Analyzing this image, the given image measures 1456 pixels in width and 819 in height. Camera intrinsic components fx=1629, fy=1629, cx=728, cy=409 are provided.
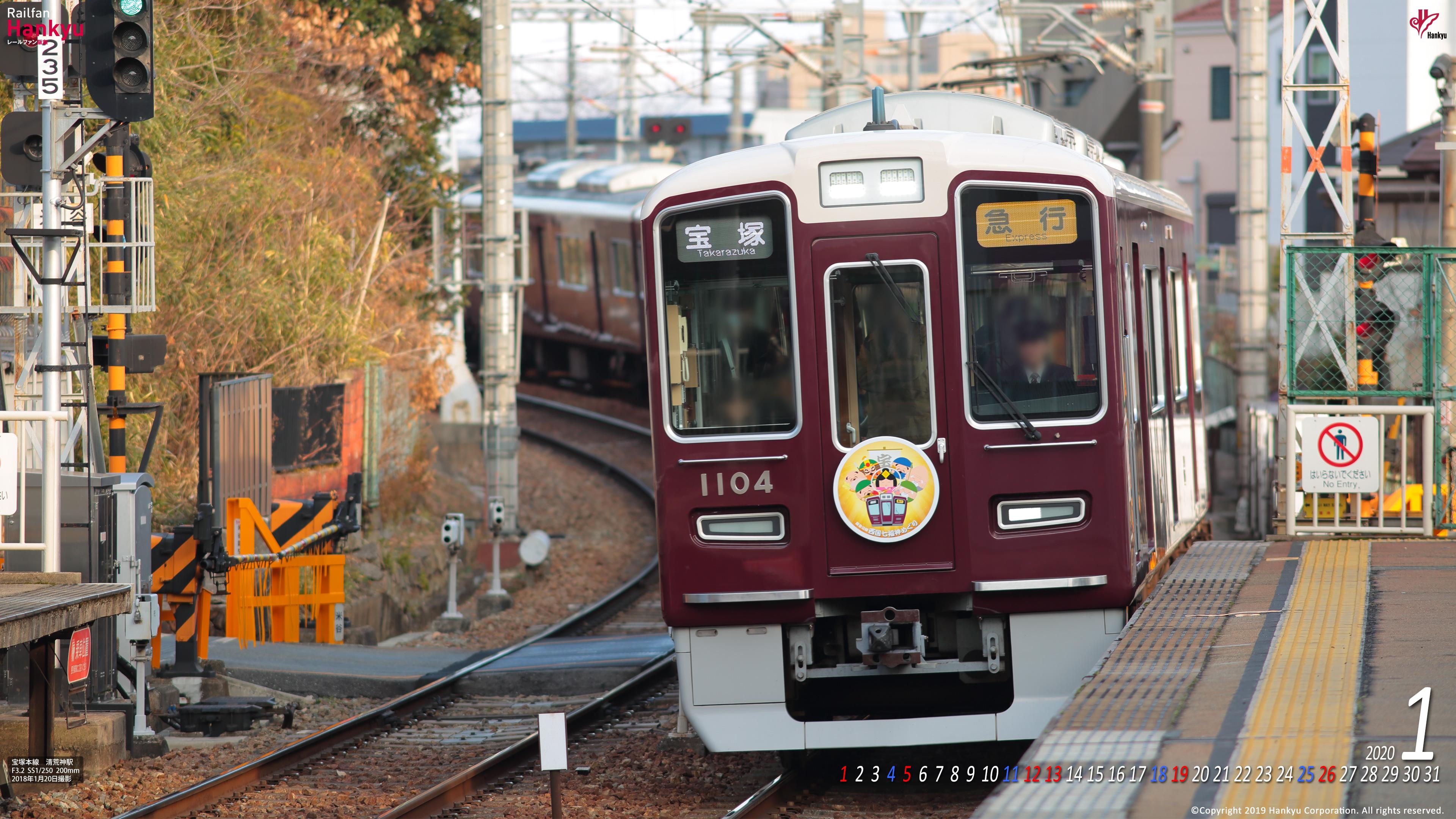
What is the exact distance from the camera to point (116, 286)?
10484 millimetres

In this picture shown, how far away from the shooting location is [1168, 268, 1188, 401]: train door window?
9.62 m

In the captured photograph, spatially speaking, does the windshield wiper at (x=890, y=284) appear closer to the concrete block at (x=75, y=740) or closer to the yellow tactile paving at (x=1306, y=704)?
the yellow tactile paving at (x=1306, y=704)

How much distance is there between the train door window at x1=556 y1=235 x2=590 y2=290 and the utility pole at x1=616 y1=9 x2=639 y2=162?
10.7ft

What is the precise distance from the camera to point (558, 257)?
28000 millimetres

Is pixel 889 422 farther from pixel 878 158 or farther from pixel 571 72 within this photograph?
pixel 571 72

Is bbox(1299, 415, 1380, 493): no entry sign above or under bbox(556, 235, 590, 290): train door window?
under

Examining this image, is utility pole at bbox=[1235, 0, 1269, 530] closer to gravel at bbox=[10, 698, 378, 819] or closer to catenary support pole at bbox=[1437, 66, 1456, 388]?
catenary support pole at bbox=[1437, 66, 1456, 388]

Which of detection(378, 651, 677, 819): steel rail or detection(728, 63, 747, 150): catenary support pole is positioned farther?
detection(728, 63, 747, 150): catenary support pole

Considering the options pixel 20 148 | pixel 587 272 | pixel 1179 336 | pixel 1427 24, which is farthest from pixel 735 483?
pixel 587 272

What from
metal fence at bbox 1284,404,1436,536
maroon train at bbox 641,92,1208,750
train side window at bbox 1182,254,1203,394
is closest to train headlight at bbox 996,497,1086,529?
maroon train at bbox 641,92,1208,750

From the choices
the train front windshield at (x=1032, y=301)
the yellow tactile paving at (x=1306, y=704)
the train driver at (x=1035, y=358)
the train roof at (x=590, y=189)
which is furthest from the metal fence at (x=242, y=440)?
the train roof at (x=590, y=189)

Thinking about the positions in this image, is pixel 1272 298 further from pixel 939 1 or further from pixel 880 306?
pixel 880 306

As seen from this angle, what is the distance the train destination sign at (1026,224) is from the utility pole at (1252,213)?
9.71 meters

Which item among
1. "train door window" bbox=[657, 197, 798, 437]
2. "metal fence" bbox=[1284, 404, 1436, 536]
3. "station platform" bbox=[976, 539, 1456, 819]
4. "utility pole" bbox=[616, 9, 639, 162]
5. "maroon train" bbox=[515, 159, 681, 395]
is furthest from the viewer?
"utility pole" bbox=[616, 9, 639, 162]
